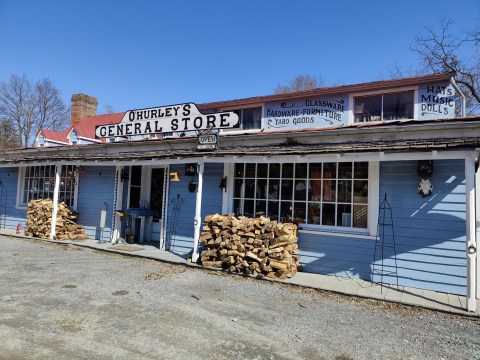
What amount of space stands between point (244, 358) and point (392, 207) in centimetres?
462

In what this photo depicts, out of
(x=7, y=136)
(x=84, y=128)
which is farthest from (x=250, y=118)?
(x=7, y=136)

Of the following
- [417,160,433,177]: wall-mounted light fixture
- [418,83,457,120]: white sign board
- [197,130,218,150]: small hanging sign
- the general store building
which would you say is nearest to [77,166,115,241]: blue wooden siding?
the general store building

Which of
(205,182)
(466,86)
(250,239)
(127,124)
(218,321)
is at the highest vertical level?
(466,86)

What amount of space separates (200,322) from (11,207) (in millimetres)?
12289

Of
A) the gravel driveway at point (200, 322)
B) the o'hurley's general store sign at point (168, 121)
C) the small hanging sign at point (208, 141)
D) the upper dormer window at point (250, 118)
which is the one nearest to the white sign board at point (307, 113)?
the upper dormer window at point (250, 118)

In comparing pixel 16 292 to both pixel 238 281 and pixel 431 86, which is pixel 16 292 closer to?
pixel 238 281

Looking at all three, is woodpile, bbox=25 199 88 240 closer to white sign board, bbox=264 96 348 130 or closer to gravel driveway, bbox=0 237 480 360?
gravel driveway, bbox=0 237 480 360

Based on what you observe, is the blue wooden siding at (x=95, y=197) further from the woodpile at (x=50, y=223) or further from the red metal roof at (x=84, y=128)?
the red metal roof at (x=84, y=128)

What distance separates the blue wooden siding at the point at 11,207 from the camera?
1283 centimetres

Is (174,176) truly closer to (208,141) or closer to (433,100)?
(208,141)

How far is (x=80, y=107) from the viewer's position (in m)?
19.6

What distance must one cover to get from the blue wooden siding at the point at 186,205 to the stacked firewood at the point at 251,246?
1.23 m

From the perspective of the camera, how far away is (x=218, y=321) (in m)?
4.55

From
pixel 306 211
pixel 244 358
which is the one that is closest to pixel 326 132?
pixel 306 211
